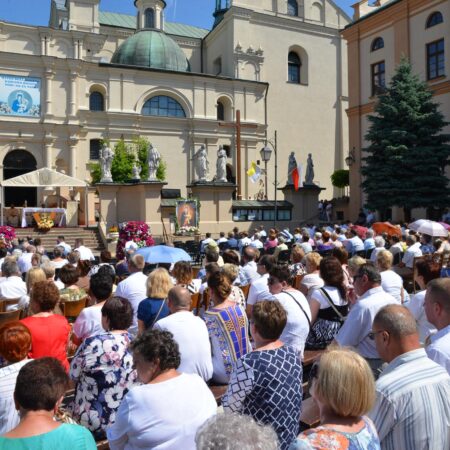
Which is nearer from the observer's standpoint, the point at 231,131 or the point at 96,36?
the point at 96,36

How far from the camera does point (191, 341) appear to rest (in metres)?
4.50

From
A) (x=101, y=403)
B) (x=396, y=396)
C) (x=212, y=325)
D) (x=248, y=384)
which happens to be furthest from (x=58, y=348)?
(x=396, y=396)

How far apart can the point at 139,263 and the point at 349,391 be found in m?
5.84

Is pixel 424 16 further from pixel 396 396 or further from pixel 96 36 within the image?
pixel 396 396

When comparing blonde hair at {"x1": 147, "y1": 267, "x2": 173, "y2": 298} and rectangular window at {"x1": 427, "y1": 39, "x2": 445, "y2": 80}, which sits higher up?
rectangular window at {"x1": 427, "y1": 39, "x2": 445, "y2": 80}

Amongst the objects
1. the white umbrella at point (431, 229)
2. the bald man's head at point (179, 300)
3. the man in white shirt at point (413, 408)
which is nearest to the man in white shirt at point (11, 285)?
the bald man's head at point (179, 300)

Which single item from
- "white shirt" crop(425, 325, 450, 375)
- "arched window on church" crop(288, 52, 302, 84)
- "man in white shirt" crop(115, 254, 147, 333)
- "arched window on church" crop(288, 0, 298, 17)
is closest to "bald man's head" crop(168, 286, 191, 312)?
"white shirt" crop(425, 325, 450, 375)

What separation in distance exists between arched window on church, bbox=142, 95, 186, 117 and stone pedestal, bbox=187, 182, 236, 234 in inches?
852

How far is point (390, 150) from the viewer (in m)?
26.4

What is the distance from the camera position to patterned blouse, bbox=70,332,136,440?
12.6 ft

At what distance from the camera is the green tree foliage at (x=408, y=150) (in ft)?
86.2

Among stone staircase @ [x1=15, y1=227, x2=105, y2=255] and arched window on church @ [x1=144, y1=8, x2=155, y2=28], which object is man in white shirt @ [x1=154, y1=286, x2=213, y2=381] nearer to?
stone staircase @ [x1=15, y1=227, x2=105, y2=255]

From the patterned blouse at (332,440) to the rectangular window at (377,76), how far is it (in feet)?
113

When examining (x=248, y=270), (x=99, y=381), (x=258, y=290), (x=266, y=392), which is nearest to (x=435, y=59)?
(x=248, y=270)
